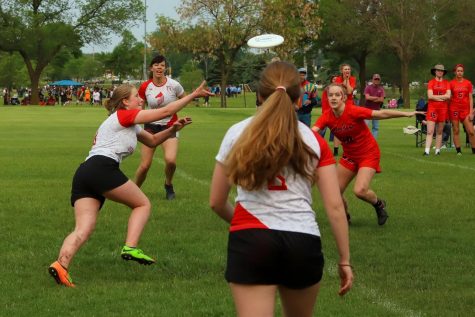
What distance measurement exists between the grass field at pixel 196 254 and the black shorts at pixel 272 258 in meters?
2.34

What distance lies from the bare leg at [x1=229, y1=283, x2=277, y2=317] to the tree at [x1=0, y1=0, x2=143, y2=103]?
78.0m

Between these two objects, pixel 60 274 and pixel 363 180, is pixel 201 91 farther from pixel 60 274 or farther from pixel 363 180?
pixel 363 180

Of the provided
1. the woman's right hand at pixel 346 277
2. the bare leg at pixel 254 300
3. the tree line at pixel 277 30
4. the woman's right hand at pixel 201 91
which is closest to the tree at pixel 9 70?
the tree line at pixel 277 30

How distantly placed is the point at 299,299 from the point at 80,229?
3.63 m

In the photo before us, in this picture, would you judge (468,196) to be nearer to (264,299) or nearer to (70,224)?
(70,224)

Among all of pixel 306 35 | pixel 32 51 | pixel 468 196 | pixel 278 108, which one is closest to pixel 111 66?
pixel 32 51

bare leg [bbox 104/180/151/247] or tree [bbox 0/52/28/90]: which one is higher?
bare leg [bbox 104/180/151/247]

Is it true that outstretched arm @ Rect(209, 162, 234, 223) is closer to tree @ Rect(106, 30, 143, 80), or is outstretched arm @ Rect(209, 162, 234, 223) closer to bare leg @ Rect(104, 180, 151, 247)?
bare leg @ Rect(104, 180, 151, 247)

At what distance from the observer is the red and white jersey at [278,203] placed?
4.17m

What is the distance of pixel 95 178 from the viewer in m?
7.55

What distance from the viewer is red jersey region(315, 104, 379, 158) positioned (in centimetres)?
978

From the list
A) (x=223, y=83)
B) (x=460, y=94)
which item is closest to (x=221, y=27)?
(x=223, y=83)

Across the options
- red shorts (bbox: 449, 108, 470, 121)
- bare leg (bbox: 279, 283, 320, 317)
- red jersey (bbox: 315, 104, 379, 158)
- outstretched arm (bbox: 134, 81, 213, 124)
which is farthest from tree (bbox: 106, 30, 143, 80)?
bare leg (bbox: 279, 283, 320, 317)

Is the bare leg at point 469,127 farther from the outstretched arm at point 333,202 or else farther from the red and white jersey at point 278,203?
the red and white jersey at point 278,203
